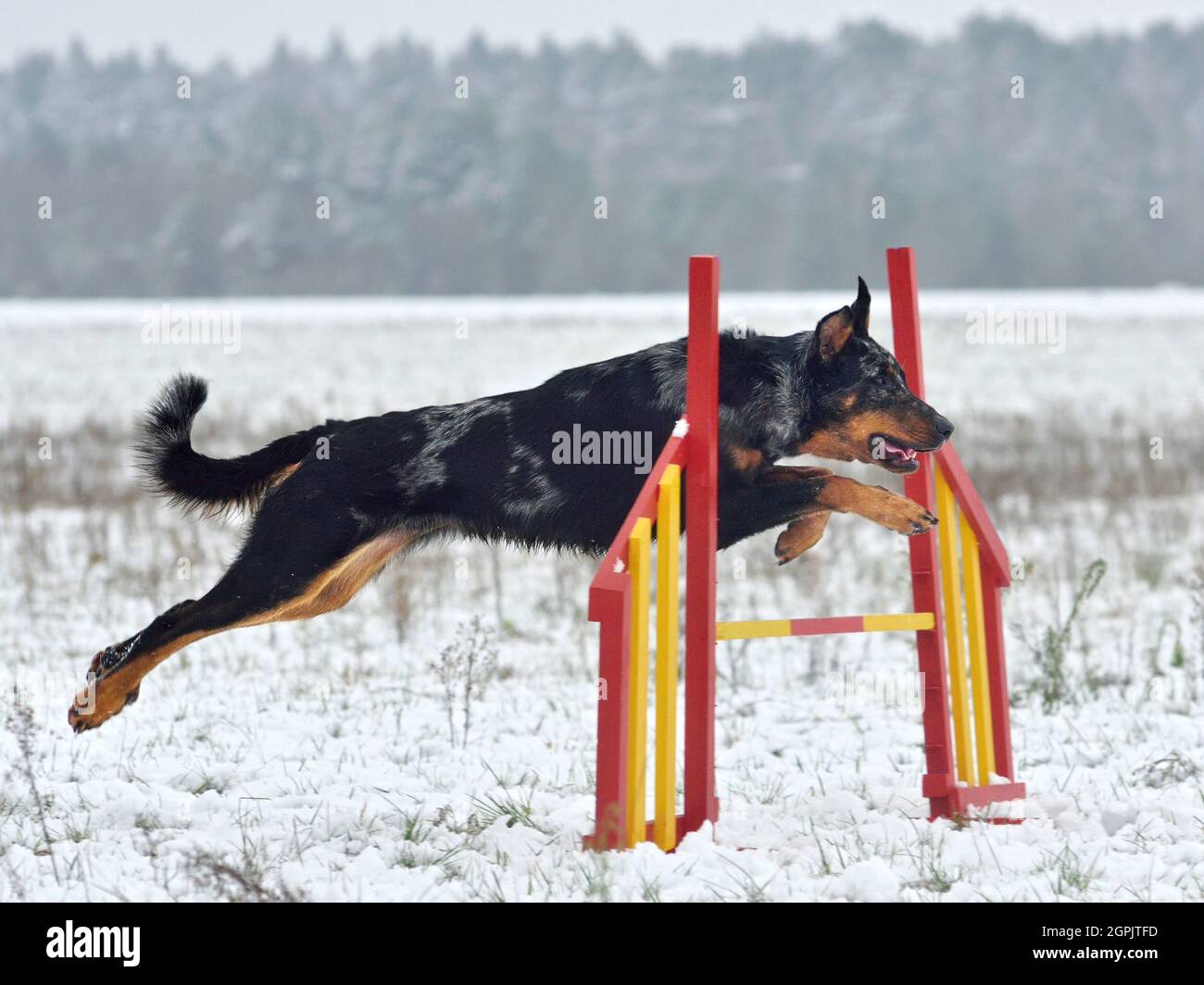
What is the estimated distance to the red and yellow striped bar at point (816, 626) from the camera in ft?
12.4

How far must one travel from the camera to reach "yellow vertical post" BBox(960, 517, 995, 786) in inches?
168

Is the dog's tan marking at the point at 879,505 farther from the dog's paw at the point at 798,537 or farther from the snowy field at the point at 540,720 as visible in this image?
the snowy field at the point at 540,720

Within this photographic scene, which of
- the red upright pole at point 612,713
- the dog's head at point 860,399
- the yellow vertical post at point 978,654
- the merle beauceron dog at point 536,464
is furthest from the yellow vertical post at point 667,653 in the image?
the yellow vertical post at point 978,654

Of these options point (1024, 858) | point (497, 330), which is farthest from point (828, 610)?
point (497, 330)

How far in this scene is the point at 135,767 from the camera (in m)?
4.64

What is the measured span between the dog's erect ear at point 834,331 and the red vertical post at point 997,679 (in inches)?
37.2

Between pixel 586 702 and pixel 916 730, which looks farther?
pixel 586 702

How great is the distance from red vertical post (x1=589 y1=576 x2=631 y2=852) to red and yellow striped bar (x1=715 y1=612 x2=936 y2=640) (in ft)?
1.28

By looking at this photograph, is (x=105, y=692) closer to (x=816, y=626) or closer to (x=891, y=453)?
(x=816, y=626)

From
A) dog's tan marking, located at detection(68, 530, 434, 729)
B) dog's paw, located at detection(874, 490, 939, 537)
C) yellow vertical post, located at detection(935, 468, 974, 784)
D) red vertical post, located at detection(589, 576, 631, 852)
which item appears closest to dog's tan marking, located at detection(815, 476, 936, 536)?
dog's paw, located at detection(874, 490, 939, 537)

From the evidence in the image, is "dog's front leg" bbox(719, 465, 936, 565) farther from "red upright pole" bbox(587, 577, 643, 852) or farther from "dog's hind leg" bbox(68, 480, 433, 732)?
"dog's hind leg" bbox(68, 480, 433, 732)

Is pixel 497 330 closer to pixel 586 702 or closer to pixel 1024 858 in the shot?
pixel 586 702
